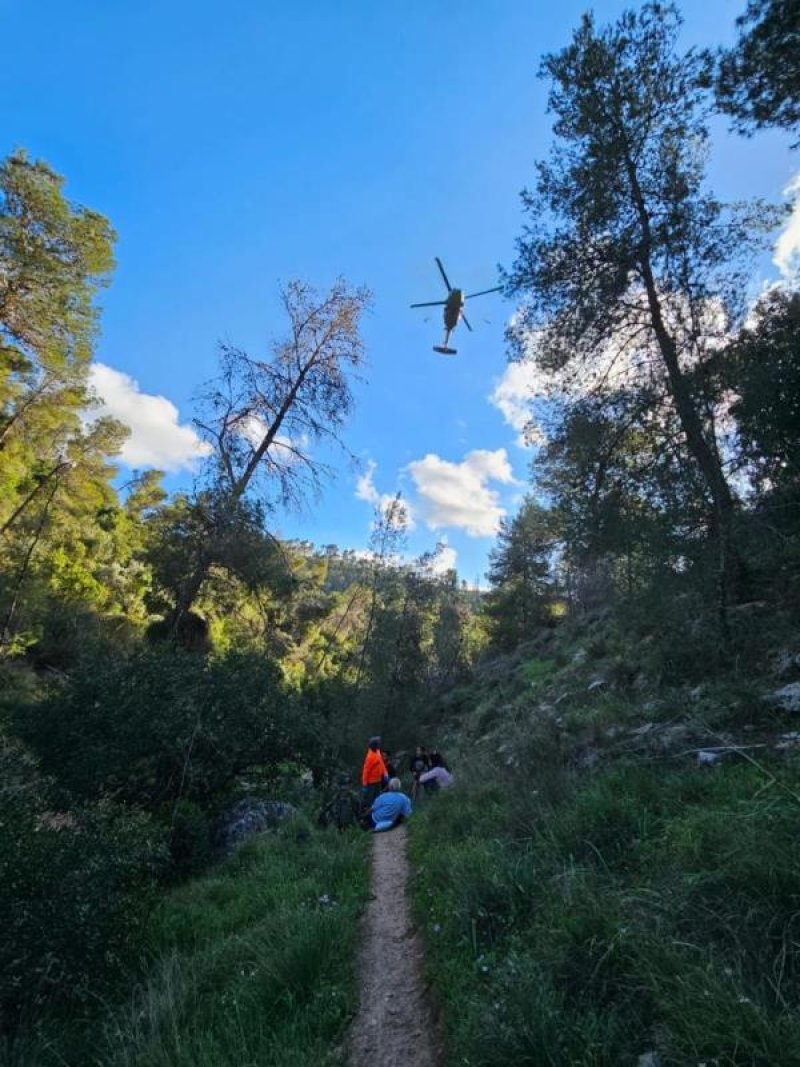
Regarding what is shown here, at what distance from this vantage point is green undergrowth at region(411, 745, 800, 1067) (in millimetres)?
2223

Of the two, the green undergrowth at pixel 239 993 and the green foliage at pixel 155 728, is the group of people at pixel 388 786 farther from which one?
the green undergrowth at pixel 239 993

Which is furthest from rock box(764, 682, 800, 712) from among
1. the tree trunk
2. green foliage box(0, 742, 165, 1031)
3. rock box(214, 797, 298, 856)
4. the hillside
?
rock box(214, 797, 298, 856)

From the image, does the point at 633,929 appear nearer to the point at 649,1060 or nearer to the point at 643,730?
the point at 649,1060

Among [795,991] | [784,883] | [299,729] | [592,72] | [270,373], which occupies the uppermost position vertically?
[592,72]

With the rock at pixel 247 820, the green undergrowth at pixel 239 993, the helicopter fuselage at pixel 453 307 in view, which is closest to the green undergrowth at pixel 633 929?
the green undergrowth at pixel 239 993

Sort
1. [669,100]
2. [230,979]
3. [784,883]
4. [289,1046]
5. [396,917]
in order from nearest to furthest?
[784,883] < [289,1046] < [230,979] < [396,917] < [669,100]

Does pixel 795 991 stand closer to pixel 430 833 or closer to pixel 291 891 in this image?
pixel 291 891

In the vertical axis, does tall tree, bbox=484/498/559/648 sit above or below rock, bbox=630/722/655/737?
above

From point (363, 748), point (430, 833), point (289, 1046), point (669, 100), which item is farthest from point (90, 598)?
point (669, 100)

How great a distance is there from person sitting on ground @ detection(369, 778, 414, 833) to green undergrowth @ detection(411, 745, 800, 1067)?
13.3ft

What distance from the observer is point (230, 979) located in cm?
395

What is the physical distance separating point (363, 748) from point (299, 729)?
27.5 ft

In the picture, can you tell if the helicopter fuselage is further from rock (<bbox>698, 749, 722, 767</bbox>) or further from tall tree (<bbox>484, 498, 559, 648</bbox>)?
tall tree (<bbox>484, 498, 559, 648</bbox>)

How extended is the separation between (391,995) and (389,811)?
5.25 m
